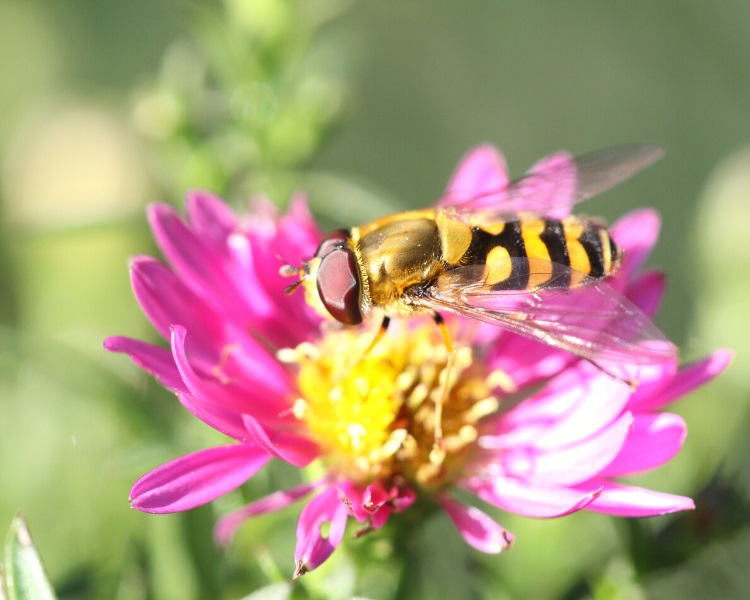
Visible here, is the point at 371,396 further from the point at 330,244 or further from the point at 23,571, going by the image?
the point at 23,571

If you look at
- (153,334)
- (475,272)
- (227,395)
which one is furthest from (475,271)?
(153,334)

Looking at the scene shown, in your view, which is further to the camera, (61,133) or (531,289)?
(61,133)

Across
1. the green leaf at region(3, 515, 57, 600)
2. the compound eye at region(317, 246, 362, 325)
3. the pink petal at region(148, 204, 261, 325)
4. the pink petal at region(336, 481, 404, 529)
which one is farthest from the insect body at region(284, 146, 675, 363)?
the green leaf at region(3, 515, 57, 600)

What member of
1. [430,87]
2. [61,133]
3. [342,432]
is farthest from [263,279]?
[430,87]

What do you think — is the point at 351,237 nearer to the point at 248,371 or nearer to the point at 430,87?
the point at 248,371

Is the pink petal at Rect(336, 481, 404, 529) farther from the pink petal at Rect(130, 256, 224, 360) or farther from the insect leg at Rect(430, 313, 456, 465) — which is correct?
the pink petal at Rect(130, 256, 224, 360)

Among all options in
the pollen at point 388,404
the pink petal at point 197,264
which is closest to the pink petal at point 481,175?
the pollen at point 388,404

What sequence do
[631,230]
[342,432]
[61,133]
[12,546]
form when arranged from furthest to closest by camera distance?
1. [61,133]
2. [631,230]
3. [342,432]
4. [12,546]
